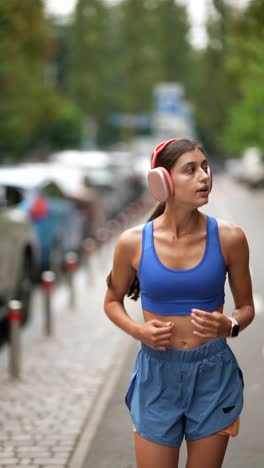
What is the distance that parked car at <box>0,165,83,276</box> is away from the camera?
15461 mm

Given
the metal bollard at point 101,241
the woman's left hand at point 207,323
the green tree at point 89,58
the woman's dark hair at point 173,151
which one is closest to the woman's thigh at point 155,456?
the woman's left hand at point 207,323

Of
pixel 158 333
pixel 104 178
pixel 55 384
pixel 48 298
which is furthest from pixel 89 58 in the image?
pixel 158 333

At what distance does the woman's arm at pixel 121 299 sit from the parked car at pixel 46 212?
10358 millimetres

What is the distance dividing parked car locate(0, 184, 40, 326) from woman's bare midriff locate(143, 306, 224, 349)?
598 cm

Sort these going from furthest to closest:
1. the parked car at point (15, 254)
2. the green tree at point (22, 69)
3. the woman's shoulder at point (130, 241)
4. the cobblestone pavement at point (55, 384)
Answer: the green tree at point (22, 69), the parked car at point (15, 254), the cobblestone pavement at point (55, 384), the woman's shoulder at point (130, 241)

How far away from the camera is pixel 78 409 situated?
Answer: 25.5ft

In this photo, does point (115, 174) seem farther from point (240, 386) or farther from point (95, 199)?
point (240, 386)

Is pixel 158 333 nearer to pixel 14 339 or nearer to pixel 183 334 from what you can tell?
pixel 183 334

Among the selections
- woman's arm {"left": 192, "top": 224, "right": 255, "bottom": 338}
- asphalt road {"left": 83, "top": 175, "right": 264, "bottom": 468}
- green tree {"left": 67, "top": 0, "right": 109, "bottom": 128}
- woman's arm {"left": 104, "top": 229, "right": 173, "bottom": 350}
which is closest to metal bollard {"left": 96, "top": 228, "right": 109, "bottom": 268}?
asphalt road {"left": 83, "top": 175, "right": 264, "bottom": 468}

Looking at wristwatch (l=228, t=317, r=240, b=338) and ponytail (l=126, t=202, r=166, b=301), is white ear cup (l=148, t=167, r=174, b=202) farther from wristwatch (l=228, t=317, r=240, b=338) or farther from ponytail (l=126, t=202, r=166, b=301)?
wristwatch (l=228, t=317, r=240, b=338)

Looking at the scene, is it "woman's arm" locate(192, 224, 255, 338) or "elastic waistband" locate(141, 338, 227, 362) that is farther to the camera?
"elastic waistband" locate(141, 338, 227, 362)

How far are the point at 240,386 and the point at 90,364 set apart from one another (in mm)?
5503

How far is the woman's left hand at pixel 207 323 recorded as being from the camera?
3.95 metres

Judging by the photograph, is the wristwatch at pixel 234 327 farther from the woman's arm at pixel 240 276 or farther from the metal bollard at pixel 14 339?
the metal bollard at pixel 14 339
